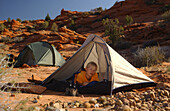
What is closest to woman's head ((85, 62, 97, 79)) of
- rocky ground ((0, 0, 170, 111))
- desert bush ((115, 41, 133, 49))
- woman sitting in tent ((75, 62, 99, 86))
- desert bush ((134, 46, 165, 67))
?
woman sitting in tent ((75, 62, 99, 86))

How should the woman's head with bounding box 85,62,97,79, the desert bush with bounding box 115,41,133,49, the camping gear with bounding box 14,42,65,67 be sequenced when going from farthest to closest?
the desert bush with bounding box 115,41,133,49
the camping gear with bounding box 14,42,65,67
the woman's head with bounding box 85,62,97,79

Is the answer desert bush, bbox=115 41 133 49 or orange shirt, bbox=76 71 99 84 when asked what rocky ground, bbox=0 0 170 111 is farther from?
orange shirt, bbox=76 71 99 84

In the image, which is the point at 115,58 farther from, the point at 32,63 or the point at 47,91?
the point at 32,63

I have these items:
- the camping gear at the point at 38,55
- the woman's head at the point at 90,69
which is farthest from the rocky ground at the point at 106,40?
the woman's head at the point at 90,69

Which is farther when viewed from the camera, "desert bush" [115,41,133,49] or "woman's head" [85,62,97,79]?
"desert bush" [115,41,133,49]

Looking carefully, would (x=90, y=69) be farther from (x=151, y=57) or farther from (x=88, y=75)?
(x=151, y=57)

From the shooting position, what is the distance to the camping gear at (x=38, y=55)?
9625 millimetres

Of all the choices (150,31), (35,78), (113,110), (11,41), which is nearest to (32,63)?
(35,78)

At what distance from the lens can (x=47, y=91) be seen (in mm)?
4535

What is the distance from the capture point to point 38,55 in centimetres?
968

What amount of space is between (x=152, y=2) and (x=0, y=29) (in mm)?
28870

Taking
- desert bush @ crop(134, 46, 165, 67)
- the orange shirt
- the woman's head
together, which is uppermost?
desert bush @ crop(134, 46, 165, 67)

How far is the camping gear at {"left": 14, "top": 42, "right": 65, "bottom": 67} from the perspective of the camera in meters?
9.62

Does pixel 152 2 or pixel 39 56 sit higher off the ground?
pixel 152 2
